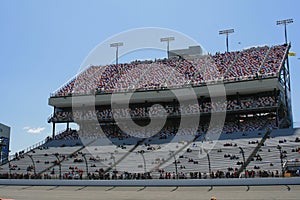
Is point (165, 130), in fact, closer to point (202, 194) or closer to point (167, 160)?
point (167, 160)

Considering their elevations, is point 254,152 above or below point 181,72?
below

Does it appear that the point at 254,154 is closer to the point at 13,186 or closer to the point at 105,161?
the point at 105,161

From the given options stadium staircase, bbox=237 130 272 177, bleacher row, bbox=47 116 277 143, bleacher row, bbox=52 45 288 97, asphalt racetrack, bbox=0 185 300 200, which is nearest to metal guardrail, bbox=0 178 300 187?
asphalt racetrack, bbox=0 185 300 200

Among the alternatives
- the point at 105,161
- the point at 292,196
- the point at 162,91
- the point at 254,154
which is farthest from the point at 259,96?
the point at 292,196

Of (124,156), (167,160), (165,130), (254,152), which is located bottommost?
(167,160)

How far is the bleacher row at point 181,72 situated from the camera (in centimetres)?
4919

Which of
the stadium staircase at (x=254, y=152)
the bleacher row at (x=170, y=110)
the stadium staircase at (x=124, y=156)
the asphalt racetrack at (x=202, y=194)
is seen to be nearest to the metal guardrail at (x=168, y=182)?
the asphalt racetrack at (x=202, y=194)

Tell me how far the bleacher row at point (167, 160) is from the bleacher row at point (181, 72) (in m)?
10.6

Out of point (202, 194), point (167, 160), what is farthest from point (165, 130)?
point (202, 194)

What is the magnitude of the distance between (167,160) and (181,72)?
22541 mm

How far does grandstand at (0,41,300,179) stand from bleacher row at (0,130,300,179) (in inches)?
3.6

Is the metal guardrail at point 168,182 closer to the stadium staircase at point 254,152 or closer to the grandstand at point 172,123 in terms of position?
the grandstand at point 172,123

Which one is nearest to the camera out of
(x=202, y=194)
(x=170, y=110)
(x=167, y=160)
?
(x=202, y=194)

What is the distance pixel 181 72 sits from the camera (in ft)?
180
